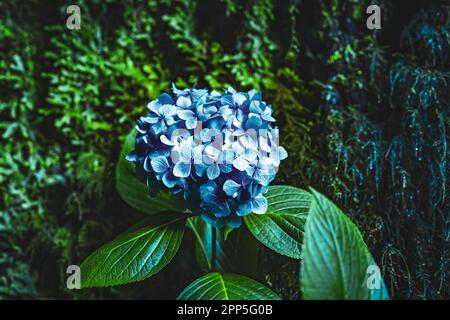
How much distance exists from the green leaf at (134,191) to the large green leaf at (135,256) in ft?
0.49

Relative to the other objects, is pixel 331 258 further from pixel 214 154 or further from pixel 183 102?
pixel 183 102

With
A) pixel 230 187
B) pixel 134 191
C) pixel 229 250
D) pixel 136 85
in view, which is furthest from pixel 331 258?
pixel 136 85

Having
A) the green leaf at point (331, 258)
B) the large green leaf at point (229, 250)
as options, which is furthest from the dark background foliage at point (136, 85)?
the green leaf at point (331, 258)

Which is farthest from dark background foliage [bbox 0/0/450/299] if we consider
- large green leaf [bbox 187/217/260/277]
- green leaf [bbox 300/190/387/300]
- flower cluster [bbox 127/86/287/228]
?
green leaf [bbox 300/190/387/300]

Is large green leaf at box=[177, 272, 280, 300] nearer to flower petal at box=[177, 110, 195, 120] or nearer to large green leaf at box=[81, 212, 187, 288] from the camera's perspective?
large green leaf at box=[81, 212, 187, 288]

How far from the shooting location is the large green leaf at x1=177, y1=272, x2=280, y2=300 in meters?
0.84

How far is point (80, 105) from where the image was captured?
1.42m

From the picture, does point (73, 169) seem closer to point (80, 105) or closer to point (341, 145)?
point (80, 105)

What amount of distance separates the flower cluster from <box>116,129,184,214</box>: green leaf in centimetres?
23

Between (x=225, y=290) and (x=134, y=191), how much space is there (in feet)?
1.33

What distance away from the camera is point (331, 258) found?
686 mm
